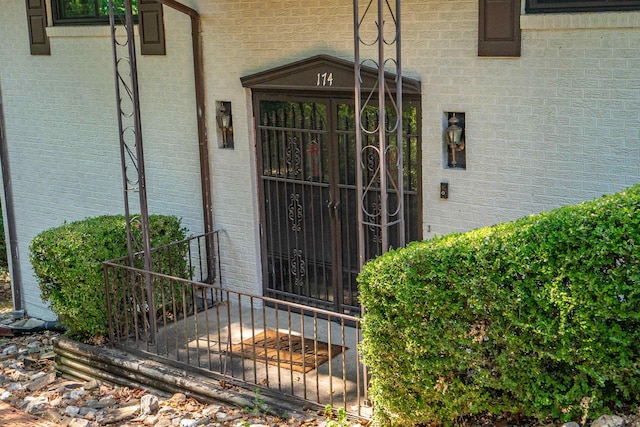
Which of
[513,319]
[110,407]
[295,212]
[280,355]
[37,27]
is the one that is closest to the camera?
[513,319]

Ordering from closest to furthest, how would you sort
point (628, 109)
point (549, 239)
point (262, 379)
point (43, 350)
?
point (549, 239)
point (628, 109)
point (262, 379)
point (43, 350)

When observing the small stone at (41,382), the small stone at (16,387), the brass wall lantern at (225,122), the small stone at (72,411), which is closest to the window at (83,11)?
the brass wall lantern at (225,122)

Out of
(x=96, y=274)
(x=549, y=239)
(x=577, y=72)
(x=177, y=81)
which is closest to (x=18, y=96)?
(x=177, y=81)

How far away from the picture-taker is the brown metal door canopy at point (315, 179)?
7734 millimetres

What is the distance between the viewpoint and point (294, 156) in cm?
838

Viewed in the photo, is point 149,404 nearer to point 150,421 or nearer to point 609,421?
point 150,421

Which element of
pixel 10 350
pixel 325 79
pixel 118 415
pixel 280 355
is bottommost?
pixel 10 350

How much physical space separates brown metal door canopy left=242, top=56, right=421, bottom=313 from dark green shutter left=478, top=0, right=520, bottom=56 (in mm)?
831

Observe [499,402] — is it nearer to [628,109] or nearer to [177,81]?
[628,109]

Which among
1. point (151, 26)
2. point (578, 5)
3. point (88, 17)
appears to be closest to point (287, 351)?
point (578, 5)

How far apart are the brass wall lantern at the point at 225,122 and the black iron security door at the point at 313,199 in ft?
1.20

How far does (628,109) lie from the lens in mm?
6227

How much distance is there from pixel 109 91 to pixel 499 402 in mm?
6326

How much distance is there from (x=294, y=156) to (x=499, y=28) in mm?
2516
